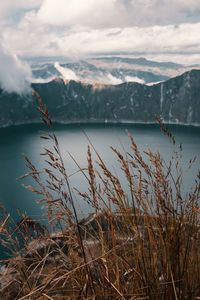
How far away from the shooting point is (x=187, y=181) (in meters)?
57.4

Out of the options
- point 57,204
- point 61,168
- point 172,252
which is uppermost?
point 61,168

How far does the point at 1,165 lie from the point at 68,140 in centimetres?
4786

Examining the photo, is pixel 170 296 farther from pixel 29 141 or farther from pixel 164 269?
pixel 29 141

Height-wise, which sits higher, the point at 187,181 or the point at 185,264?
the point at 185,264

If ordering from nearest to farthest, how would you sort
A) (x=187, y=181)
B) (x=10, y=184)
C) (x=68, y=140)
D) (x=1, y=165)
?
(x=187, y=181) < (x=10, y=184) < (x=1, y=165) < (x=68, y=140)

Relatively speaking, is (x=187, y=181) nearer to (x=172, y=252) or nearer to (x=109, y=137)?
(x=172, y=252)

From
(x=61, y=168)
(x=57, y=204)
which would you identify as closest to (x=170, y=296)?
(x=57, y=204)

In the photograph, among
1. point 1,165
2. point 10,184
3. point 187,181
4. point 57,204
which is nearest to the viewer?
point 57,204

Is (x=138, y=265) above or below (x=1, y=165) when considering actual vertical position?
above

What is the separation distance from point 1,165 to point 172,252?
90.6m

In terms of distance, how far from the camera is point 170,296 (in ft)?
5.46

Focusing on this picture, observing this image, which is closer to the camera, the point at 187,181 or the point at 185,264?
the point at 185,264

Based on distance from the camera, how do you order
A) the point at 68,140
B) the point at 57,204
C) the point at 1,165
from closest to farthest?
the point at 57,204 < the point at 1,165 < the point at 68,140

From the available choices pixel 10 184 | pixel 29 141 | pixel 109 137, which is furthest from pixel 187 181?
pixel 29 141
